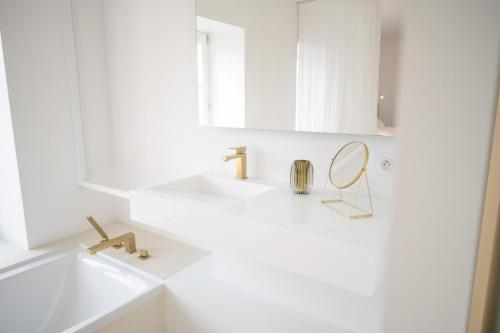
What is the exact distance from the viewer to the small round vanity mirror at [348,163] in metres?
1.40

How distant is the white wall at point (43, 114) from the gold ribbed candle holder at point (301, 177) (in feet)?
5.41

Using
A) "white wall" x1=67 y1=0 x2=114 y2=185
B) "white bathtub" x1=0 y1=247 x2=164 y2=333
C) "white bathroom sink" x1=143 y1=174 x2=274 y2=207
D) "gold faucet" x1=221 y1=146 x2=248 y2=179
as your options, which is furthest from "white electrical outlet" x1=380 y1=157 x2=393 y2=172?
"white wall" x1=67 y1=0 x2=114 y2=185

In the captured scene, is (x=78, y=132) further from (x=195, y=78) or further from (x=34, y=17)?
(x=195, y=78)

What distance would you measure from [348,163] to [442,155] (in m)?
0.84

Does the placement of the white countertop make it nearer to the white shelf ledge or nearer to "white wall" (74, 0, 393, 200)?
"white wall" (74, 0, 393, 200)

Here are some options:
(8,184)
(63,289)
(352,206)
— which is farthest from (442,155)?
(8,184)

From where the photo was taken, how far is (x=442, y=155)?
23.3 inches

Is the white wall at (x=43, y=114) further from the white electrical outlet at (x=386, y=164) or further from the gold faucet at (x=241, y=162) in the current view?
the white electrical outlet at (x=386, y=164)

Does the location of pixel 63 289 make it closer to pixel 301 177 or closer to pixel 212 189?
pixel 212 189

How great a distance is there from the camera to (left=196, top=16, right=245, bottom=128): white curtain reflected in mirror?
1.68 m

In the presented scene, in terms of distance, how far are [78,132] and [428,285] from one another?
229cm

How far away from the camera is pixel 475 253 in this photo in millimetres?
584

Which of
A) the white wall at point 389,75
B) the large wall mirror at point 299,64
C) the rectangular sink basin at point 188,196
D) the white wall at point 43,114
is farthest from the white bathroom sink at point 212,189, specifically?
the white wall at point 43,114

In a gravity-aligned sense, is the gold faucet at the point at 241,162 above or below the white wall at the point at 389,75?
below
